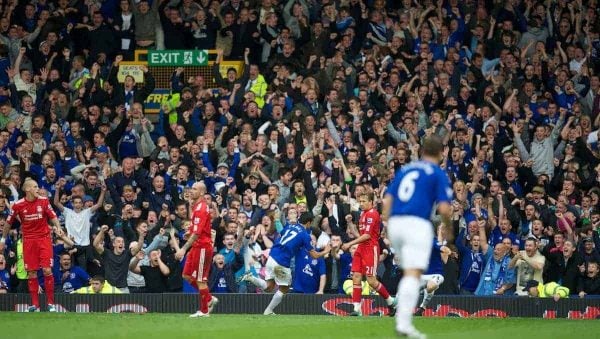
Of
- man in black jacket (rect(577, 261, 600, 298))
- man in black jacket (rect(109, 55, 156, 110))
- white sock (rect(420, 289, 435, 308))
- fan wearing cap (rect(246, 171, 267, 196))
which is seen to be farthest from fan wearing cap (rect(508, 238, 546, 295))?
man in black jacket (rect(109, 55, 156, 110))

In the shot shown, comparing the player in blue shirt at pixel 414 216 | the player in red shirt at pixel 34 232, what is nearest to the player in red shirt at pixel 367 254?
the player in red shirt at pixel 34 232

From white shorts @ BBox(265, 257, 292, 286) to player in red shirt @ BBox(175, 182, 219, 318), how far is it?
156 centimetres

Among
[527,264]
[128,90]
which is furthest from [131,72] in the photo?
[527,264]

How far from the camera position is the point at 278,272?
19.8m

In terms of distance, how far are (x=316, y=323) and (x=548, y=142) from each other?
9.23 metres

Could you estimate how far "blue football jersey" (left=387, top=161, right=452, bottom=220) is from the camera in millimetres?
13242

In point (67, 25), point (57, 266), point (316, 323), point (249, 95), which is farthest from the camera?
→ point (67, 25)

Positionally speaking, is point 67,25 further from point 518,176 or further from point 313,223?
point 518,176

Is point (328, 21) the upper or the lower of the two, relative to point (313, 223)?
upper

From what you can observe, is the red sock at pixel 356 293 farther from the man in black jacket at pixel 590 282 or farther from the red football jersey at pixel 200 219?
the man in black jacket at pixel 590 282

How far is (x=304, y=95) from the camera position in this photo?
25.4 meters

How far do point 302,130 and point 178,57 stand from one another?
4.01 m

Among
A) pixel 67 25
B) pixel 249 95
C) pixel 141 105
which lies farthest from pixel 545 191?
pixel 67 25

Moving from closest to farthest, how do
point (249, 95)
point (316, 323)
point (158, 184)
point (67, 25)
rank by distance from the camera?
point (316, 323), point (158, 184), point (249, 95), point (67, 25)
